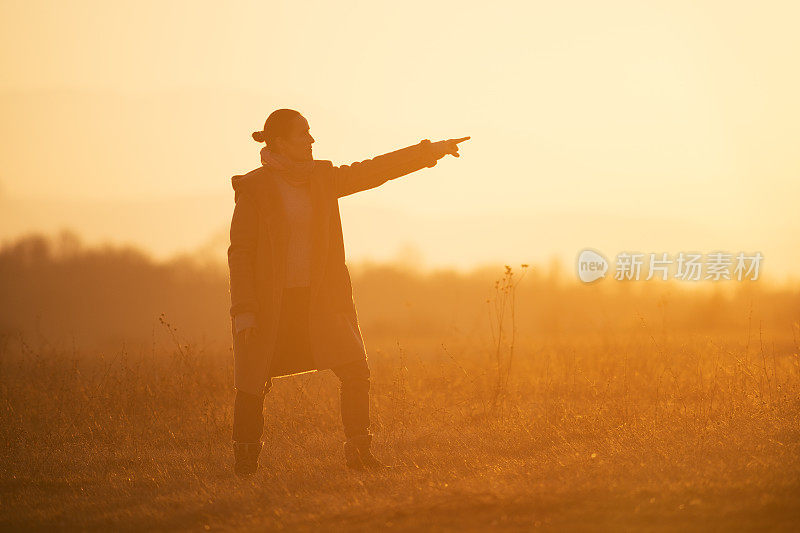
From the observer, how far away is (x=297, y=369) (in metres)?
6.51

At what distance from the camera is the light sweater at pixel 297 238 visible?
6.44m

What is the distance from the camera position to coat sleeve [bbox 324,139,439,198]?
6586mm

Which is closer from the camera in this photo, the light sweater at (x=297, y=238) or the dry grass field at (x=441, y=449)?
the dry grass field at (x=441, y=449)

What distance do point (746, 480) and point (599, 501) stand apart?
95 cm

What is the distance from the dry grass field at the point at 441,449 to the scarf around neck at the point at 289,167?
6.97ft

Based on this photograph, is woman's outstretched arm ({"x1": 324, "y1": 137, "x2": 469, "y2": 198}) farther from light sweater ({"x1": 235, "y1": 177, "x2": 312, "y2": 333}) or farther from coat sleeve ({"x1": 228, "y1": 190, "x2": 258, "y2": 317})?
coat sleeve ({"x1": 228, "y1": 190, "x2": 258, "y2": 317})

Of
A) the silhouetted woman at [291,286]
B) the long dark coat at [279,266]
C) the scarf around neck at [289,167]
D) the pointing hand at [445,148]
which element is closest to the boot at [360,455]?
the silhouetted woman at [291,286]

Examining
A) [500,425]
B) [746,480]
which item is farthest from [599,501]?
[500,425]

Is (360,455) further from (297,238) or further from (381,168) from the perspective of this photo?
(381,168)

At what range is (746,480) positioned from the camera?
5359 mm

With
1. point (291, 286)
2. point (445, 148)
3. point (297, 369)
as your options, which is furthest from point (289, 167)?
point (297, 369)

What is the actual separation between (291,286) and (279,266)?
167mm

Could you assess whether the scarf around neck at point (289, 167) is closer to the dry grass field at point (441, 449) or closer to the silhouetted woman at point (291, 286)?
the silhouetted woman at point (291, 286)

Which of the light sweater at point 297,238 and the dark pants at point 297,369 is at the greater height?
the light sweater at point 297,238
